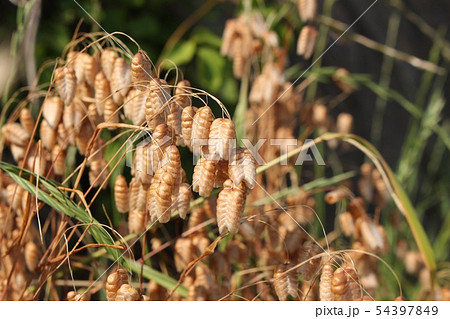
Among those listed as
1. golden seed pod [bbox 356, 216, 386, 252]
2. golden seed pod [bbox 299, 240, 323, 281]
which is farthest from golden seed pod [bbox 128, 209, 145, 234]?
golden seed pod [bbox 356, 216, 386, 252]

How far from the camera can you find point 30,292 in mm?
975

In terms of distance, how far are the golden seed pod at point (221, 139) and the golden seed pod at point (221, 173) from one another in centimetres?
5

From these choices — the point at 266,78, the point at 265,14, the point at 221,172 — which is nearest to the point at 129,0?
the point at 265,14

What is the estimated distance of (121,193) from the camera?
906mm

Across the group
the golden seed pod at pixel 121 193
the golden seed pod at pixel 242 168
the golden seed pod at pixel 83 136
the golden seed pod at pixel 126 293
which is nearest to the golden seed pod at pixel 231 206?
the golden seed pod at pixel 242 168

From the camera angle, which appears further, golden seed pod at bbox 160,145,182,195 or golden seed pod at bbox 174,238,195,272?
golden seed pod at bbox 174,238,195,272

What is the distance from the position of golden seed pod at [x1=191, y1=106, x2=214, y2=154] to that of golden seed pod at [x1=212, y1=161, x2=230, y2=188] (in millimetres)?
42

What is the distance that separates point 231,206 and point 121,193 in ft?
0.80

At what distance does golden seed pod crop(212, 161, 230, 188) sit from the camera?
768 millimetres

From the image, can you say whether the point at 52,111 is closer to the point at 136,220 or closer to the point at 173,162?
the point at 136,220

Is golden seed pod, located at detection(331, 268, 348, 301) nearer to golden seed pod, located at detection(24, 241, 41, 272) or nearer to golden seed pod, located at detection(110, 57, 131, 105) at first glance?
golden seed pod, located at detection(110, 57, 131, 105)

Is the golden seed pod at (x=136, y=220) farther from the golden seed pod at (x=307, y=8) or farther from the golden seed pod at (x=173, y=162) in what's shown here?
the golden seed pod at (x=307, y=8)

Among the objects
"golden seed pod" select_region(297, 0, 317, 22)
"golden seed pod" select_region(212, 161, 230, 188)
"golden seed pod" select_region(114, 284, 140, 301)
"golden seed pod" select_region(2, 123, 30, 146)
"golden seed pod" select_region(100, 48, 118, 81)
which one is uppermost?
"golden seed pod" select_region(297, 0, 317, 22)

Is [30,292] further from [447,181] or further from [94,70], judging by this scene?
[447,181]
